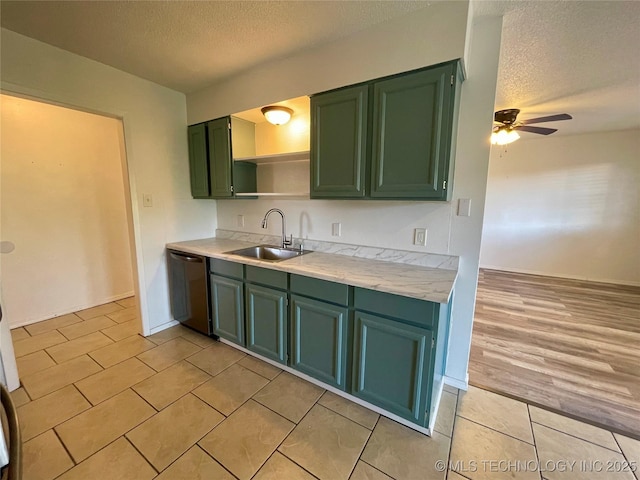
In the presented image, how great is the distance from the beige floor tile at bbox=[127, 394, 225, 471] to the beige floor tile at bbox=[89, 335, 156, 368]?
2.87 feet

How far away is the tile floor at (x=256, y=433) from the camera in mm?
1376

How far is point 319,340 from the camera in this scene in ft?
6.08

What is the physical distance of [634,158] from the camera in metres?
4.14

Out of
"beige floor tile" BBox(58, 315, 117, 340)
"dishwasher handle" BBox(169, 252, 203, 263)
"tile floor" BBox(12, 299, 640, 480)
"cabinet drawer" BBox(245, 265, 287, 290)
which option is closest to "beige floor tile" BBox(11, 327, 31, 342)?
"beige floor tile" BBox(58, 315, 117, 340)

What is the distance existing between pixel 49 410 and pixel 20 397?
12.4 inches

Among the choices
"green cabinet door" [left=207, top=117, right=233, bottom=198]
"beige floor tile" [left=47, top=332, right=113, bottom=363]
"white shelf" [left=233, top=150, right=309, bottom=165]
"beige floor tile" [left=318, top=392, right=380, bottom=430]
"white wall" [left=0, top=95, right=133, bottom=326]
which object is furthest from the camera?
"white wall" [left=0, top=95, right=133, bottom=326]

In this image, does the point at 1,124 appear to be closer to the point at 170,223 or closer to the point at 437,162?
the point at 170,223

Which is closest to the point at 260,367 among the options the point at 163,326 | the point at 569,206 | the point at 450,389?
the point at 163,326

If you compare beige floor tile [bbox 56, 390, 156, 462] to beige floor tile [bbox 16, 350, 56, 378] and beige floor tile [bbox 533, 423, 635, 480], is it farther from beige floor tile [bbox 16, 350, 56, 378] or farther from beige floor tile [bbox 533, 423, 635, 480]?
beige floor tile [bbox 533, 423, 635, 480]

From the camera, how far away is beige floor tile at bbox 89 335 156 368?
2246 mm

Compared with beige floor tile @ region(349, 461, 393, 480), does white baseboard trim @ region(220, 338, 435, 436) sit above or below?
above

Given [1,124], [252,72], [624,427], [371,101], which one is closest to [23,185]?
[1,124]

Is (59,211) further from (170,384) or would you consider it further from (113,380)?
(170,384)

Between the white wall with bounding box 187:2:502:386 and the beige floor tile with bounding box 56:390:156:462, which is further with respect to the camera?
the white wall with bounding box 187:2:502:386
